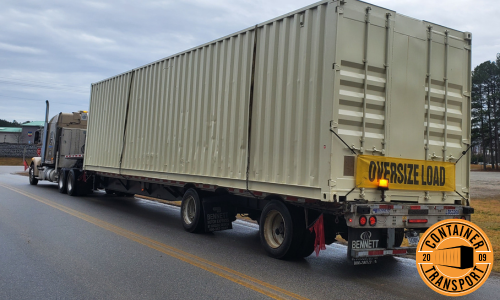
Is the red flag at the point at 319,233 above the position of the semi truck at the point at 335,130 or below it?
below

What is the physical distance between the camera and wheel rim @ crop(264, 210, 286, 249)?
23.6 ft

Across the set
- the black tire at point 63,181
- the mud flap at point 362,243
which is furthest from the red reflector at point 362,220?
the black tire at point 63,181

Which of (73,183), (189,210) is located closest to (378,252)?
(189,210)

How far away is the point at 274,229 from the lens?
7.33 m

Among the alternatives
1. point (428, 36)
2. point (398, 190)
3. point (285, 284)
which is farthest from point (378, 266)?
point (428, 36)

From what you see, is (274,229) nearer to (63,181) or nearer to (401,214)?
(401,214)

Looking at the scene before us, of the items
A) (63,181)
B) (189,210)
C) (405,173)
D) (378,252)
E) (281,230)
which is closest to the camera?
(378,252)

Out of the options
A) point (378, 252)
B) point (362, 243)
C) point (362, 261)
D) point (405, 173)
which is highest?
point (405, 173)

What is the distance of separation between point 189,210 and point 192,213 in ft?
0.45

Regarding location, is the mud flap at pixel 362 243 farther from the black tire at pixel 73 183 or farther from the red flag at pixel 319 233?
the black tire at pixel 73 183

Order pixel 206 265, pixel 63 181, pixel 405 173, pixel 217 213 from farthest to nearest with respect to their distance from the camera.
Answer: pixel 63 181 → pixel 217 213 → pixel 405 173 → pixel 206 265

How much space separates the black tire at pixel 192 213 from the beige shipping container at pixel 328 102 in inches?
17.2

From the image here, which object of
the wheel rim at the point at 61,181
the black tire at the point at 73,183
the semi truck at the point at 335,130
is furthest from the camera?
the wheel rim at the point at 61,181

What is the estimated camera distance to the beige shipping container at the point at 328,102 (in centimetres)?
636
